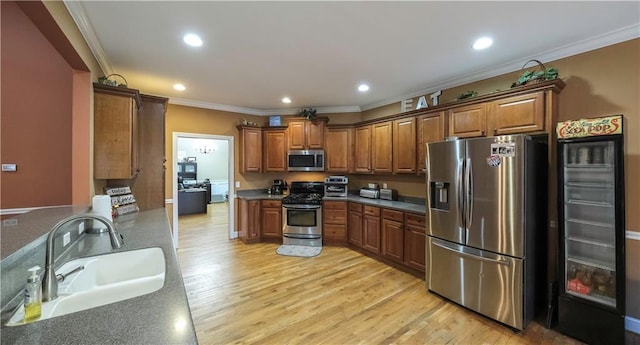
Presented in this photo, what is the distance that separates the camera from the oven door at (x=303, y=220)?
4.68 m

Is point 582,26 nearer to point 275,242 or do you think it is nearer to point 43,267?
point 43,267

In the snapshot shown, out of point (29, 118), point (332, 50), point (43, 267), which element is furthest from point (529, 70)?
point (29, 118)

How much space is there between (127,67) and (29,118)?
1.26m

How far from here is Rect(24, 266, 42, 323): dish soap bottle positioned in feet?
2.89

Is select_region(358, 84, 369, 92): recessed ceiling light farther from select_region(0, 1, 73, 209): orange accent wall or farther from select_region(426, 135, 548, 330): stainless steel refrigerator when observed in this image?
select_region(0, 1, 73, 209): orange accent wall

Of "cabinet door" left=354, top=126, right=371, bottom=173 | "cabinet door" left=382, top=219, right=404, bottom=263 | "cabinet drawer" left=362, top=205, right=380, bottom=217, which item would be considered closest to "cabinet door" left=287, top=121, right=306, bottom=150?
"cabinet door" left=354, top=126, right=371, bottom=173

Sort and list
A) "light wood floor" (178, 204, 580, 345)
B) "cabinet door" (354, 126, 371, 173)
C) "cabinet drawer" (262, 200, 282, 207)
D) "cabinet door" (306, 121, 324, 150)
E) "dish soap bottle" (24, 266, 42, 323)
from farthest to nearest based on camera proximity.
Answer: "cabinet door" (306, 121, 324, 150)
"cabinet drawer" (262, 200, 282, 207)
"cabinet door" (354, 126, 371, 173)
"light wood floor" (178, 204, 580, 345)
"dish soap bottle" (24, 266, 42, 323)

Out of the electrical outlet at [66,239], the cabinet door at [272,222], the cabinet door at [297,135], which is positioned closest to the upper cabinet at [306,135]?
the cabinet door at [297,135]

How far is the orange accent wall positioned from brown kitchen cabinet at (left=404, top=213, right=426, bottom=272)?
13.6ft

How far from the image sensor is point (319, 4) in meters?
1.94

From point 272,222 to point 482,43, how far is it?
4.13m

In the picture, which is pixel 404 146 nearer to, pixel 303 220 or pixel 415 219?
pixel 415 219

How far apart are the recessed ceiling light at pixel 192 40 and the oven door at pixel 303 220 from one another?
297 cm

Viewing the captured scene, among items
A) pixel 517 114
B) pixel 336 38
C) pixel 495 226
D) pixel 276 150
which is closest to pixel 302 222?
pixel 276 150
